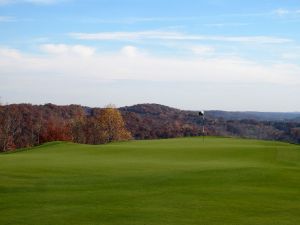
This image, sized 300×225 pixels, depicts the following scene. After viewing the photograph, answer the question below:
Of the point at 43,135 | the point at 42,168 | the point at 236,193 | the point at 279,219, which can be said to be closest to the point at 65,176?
the point at 42,168

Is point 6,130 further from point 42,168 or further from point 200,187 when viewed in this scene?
point 200,187

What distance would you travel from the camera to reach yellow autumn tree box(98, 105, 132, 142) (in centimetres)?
9638

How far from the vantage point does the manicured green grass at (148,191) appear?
42.8ft

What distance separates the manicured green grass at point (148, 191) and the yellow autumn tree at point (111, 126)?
6830 centimetres

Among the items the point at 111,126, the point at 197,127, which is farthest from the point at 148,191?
the point at 197,127

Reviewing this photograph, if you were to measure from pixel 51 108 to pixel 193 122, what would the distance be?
114ft

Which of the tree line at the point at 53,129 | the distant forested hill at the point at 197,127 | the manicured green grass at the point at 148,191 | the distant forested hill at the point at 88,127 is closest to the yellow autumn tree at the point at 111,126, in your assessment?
the tree line at the point at 53,129

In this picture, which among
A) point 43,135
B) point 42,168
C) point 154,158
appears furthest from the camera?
point 43,135

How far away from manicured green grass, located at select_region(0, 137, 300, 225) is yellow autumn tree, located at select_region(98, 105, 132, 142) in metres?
68.3

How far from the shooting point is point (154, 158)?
27.8 metres

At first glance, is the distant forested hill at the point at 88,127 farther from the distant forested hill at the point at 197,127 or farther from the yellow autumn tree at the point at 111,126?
the yellow autumn tree at the point at 111,126

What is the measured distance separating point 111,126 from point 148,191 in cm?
8356

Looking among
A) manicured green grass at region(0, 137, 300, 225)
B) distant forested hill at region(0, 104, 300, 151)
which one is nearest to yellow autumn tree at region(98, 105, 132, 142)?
distant forested hill at region(0, 104, 300, 151)

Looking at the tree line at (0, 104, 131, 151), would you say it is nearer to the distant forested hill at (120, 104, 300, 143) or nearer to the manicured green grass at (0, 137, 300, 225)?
the distant forested hill at (120, 104, 300, 143)
